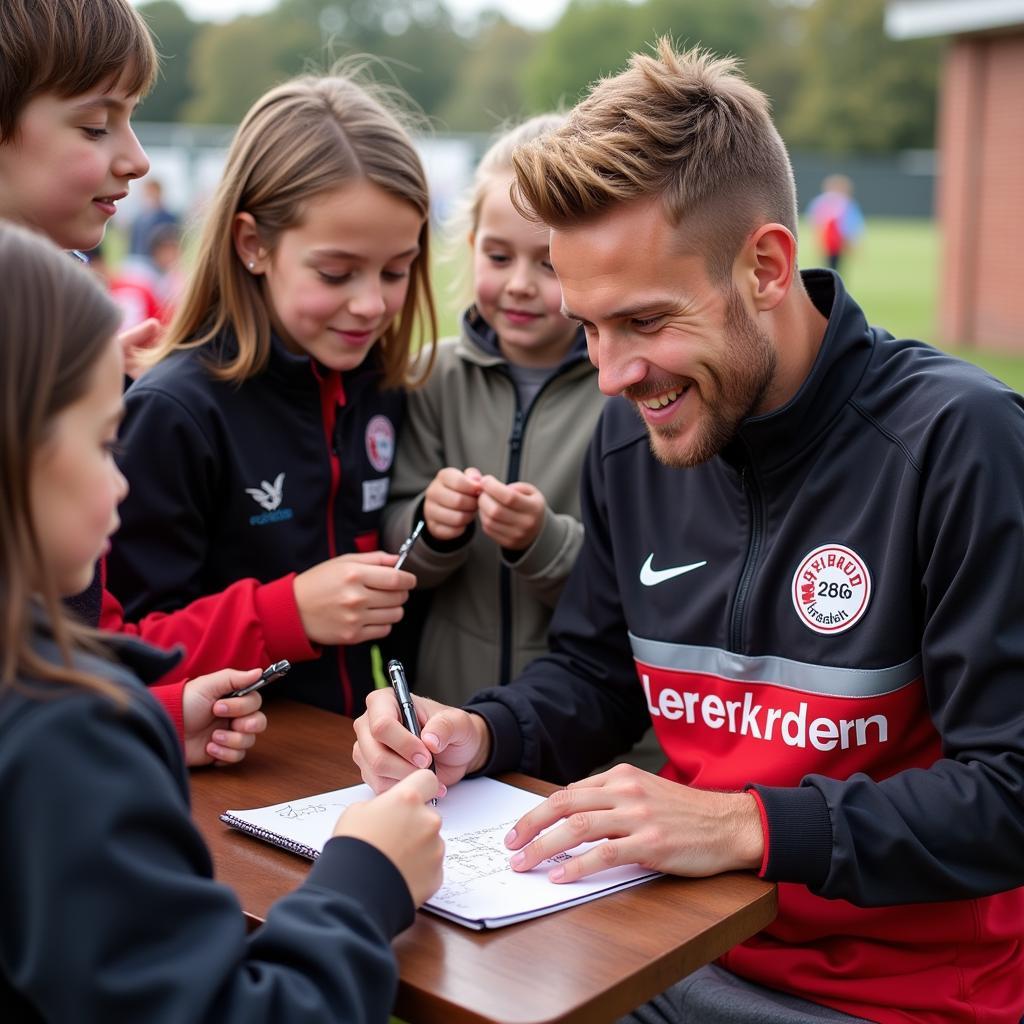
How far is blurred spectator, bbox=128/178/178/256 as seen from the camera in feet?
54.6

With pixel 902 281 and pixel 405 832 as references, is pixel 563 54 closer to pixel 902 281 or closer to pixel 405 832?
pixel 902 281

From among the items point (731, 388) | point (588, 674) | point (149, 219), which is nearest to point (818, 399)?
point (731, 388)

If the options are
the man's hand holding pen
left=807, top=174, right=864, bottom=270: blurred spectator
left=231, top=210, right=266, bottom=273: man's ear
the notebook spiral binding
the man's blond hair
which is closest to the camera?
the notebook spiral binding

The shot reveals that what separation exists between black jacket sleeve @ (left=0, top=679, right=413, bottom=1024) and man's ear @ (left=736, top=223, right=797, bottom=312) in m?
1.27

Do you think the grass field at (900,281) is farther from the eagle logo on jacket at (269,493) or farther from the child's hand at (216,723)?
the child's hand at (216,723)

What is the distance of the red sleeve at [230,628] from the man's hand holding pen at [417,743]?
0.46 meters

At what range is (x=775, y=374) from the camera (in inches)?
85.7

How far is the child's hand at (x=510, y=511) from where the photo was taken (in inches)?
104

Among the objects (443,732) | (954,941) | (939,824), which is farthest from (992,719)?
(443,732)

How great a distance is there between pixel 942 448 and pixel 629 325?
53cm

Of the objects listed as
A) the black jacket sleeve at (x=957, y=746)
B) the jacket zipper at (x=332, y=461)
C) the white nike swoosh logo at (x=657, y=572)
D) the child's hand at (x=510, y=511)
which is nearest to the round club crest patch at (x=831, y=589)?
the black jacket sleeve at (x=957, y=746)

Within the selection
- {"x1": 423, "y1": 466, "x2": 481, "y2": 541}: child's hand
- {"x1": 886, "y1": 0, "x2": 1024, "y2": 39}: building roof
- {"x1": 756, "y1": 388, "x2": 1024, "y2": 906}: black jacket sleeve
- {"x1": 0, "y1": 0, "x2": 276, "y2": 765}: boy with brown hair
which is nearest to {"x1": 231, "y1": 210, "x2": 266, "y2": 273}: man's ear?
{"x1": 0, "y1": 0, "x2": 276, "y2": 765}: boy with brown hair

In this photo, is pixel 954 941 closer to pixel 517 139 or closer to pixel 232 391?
pixel 232 391

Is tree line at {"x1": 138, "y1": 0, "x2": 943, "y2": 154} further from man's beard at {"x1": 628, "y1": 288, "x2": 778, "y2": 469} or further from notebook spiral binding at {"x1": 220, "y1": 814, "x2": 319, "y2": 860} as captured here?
notebook spiral binding at {"x1": 220, "y1": 814, "x2": 319, "y2": 860}
